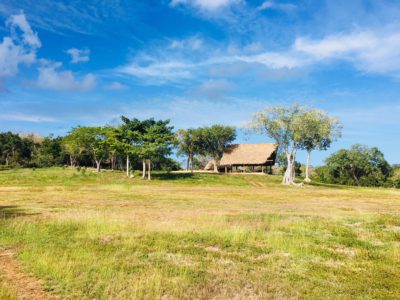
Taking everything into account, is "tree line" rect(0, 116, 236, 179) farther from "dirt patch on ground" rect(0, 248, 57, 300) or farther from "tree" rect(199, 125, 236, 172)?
"dirt patch on ground" rect(0, 248, 57, 300)

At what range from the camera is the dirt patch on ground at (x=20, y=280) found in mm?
7820

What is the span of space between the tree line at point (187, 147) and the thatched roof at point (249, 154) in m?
2.44

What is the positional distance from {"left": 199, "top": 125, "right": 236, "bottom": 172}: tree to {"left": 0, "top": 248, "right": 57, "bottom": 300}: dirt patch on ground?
70069 millimetres

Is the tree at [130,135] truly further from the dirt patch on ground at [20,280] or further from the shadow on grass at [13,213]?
the dirt patch on ground at [20,280]

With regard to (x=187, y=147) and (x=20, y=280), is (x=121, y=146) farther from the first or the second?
(x=20, y=280)

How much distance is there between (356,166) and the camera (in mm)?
93062

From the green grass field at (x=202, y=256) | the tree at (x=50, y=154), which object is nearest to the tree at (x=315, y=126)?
the green grass field at (x=202, y=256)

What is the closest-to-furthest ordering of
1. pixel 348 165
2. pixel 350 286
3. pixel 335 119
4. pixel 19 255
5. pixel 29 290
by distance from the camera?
pixel 29 290 < pixel 350 286 < pixel 19 255 < pixel 335 119 < pixel 348 165

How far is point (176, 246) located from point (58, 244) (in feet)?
13.9

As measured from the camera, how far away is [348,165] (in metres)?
93.8

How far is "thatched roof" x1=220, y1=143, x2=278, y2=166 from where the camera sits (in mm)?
73250

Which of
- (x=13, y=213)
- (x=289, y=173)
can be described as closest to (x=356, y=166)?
(x=289, y=173)

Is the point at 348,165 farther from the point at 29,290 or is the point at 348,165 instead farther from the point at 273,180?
the point at 29,290

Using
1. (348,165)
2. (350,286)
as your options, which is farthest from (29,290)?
(348,165)
